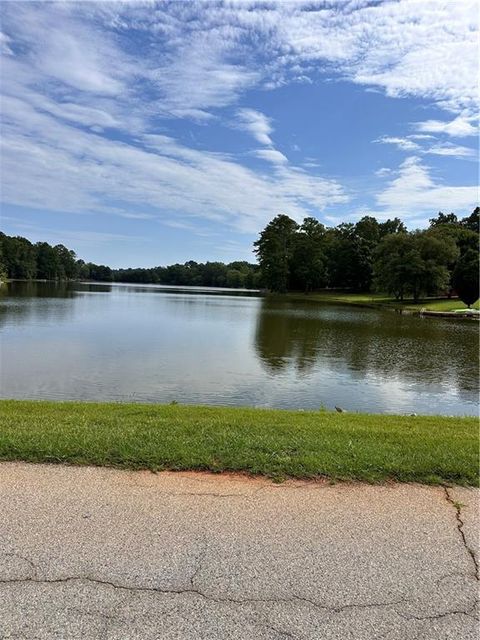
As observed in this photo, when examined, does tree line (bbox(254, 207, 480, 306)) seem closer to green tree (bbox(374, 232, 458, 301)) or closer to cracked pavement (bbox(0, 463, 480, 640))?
green tree (bbox(374, 232, 458, 301))

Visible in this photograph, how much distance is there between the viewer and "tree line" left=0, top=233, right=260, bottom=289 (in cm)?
12325

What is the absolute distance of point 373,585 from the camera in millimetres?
2916

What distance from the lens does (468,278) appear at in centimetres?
4519

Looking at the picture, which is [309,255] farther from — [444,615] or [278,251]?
[444,615]

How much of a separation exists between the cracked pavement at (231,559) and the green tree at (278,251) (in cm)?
8111

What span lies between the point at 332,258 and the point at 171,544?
85866 millimetres

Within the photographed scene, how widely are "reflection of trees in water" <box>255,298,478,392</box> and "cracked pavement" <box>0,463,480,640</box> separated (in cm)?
1198

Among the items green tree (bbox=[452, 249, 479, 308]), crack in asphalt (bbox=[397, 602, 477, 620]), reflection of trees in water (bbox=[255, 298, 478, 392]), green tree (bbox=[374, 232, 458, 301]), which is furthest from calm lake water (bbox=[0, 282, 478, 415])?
green tree (bbox=[374, 232, 458, 301])

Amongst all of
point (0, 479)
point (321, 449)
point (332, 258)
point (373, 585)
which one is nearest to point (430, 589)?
point (373, 585)

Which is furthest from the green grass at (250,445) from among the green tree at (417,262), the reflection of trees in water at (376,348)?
the green tree at (417,262)

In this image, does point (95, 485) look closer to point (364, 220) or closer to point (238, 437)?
point (238, 437)

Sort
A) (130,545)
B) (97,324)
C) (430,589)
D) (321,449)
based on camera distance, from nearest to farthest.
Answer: (430,589)
(130,545)
(321,449)
(97,324)

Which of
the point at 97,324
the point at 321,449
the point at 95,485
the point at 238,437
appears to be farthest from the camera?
the point at 97,324

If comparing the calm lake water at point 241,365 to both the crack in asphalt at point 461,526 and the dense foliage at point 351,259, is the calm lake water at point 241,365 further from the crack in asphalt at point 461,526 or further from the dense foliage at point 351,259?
the dense foliage at point 351,259
